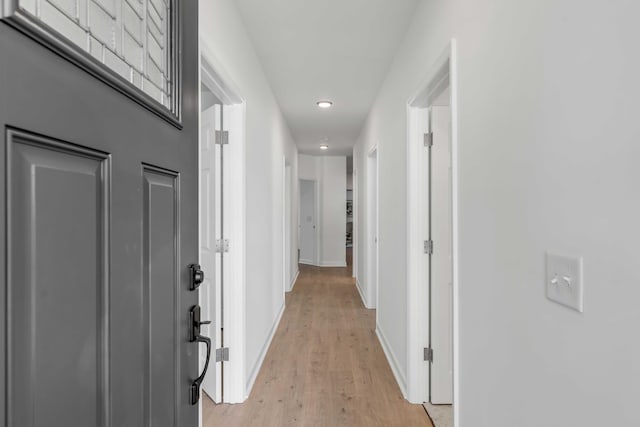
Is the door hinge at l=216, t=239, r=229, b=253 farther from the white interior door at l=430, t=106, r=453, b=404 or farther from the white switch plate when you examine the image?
the white switch plate

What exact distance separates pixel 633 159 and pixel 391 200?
2646 millimetres

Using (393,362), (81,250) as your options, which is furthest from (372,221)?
(81,250)

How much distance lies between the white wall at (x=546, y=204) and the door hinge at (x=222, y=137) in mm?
1490

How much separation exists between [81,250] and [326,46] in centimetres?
278

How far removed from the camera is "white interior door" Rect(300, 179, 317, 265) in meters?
9.32

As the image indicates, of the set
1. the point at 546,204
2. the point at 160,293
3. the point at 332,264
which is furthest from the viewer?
the point at 332,264

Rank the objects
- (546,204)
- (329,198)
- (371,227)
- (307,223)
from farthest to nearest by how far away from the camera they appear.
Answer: (307,223) < (329,198) < (371,227) < (546,204)

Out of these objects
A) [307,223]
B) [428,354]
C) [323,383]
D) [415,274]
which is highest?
[307,223]

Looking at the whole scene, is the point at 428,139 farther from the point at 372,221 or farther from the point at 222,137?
the point at 372,221

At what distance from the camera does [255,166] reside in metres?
3.11

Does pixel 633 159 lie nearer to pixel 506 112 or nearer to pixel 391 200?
pixel 506 112

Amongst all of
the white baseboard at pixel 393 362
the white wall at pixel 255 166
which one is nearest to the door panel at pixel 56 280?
the white wall at pixel 255 166

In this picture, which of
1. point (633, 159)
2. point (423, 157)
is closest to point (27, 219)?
point (633, 159)

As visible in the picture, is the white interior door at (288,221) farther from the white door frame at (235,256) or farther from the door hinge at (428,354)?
the door hinge at (428,354)
